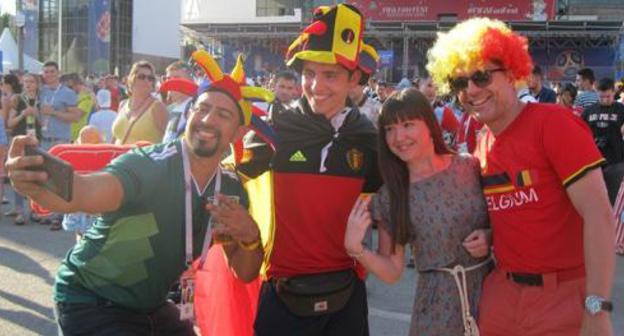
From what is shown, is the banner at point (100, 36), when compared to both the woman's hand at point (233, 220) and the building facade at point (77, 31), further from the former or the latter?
the woman's hand at point (233, 220)

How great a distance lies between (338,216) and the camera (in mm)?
3146

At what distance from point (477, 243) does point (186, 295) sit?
3.97 ft

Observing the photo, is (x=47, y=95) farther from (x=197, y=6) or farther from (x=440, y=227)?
(x=197, y=6)

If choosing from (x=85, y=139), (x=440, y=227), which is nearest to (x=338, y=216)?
(x=440, y=227)

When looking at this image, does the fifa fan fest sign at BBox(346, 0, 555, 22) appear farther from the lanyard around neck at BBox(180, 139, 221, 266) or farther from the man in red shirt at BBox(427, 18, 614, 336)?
the lanyard around neck at BBox(180, 139, 221, 266)

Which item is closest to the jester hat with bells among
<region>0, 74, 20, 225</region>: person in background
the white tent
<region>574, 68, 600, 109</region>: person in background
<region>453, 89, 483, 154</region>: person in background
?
<region>453, 89, 483, 154</region>: person in background

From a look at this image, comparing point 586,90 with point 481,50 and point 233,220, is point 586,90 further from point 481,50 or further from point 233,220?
point 233,220

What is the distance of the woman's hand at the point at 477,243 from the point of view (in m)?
2.66

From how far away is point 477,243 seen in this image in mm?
2654

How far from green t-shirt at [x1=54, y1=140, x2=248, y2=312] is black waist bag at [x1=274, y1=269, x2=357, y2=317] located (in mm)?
549

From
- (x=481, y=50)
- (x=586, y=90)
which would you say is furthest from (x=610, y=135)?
(x=481, y=50)

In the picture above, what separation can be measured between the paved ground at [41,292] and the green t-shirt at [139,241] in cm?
262

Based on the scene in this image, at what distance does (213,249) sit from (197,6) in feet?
183

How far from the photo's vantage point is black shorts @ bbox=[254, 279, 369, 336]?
313 cm
